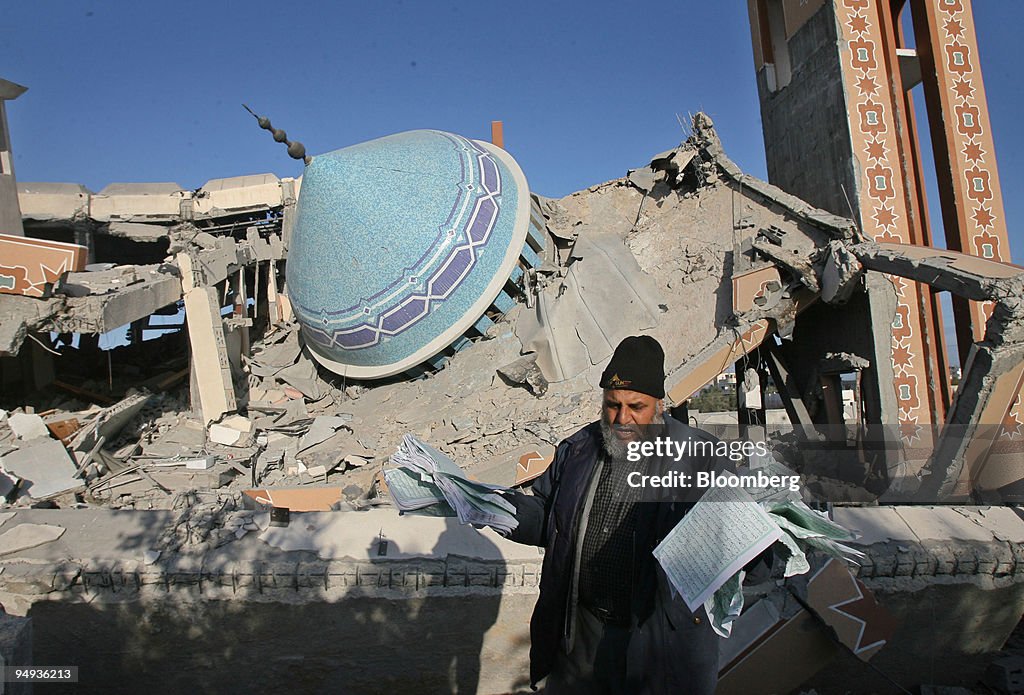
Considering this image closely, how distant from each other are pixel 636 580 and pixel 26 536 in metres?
2.61

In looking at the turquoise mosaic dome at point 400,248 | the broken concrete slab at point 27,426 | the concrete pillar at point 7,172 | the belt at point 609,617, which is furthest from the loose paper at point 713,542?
the concrete pillar at point 7,172

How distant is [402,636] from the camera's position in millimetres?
2617

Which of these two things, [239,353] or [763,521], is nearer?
[763,521]

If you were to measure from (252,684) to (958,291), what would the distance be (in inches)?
250

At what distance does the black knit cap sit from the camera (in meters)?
1.79

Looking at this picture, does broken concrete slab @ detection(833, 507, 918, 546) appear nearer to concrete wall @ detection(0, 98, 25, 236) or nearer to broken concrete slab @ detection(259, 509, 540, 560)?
broken concrete slab @ detection(259, 509, 540, 560)

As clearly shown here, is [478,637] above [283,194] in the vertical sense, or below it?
below

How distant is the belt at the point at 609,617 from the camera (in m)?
1.72

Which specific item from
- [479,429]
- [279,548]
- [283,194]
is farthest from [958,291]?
[283,194]

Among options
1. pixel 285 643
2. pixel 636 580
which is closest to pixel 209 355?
pixel 285 643

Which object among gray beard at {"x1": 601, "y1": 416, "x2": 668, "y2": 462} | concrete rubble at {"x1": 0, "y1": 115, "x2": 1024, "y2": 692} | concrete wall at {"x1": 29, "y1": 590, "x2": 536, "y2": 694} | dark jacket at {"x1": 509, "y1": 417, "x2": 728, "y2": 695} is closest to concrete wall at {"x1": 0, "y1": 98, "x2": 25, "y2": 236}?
concrete rubble at {"x1": 0, "y1": 115, "x2": 1024, "y2": 692}

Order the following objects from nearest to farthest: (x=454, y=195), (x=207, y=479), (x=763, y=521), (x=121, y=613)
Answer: (x=763, y=521) < (x=121, y=613) < (x=207, y=479) < (x=454, y=195)

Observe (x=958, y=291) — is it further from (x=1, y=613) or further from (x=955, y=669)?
(x=1, y=613)

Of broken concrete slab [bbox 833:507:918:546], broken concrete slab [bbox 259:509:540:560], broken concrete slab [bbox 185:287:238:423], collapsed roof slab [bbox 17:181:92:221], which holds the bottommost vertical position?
broken concrete slab [bbox 833:507:918:546]
